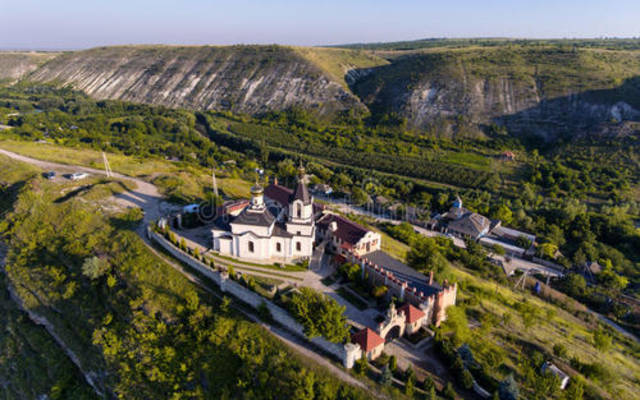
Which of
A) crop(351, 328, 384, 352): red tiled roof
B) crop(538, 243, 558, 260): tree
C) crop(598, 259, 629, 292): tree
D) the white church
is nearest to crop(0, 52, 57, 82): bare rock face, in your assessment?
the white church

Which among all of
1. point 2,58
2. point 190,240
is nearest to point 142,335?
point 190,240

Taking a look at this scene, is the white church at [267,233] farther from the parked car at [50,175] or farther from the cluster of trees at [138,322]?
the parked car at [50,175]

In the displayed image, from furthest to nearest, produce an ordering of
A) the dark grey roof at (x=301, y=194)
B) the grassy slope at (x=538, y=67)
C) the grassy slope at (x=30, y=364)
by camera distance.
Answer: the grassy slope at (x=538, y=67), the dark grey roof at (x=301, y=194), the grassy slope at (x=30, y=364)

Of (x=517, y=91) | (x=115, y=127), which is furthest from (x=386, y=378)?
(x=517, y=91)

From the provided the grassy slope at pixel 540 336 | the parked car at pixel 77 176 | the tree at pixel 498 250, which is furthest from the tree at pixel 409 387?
the parked car at pixel 77 176

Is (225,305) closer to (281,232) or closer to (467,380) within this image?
(281,232)

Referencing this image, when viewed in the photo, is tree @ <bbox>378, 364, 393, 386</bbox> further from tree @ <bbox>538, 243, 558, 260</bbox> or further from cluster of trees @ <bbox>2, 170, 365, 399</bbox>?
tree @ <bbox>538, 243, 558, 260</bbox>
